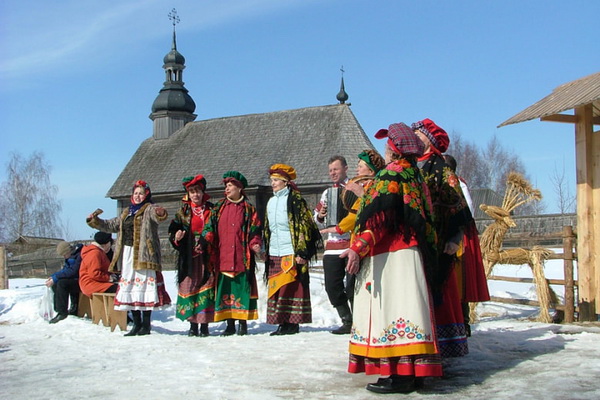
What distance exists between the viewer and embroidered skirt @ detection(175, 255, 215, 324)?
7508 millimetres

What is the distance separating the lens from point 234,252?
7.52 metres

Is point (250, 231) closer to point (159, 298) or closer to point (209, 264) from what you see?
point (209, 264)

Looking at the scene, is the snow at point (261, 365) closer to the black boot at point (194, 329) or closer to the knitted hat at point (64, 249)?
the black boot at point (194, 329)

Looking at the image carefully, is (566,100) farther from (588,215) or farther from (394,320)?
(394,320)

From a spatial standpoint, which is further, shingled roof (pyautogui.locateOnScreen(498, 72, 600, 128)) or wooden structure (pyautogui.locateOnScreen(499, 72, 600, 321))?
wooden structure (pyautogui.locateOnScreen(499, 72, 600, 321))

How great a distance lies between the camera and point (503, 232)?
8.25 meters

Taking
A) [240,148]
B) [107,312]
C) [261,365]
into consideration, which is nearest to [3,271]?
[107,312]

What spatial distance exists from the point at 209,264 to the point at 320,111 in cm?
2342

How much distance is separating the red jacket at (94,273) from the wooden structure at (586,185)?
524 cm

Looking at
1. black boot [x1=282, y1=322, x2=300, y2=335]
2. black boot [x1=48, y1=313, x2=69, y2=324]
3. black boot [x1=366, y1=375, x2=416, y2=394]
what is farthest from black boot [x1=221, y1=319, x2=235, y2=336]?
black boot [x1=366, y1=375, x2=416, y2=394]

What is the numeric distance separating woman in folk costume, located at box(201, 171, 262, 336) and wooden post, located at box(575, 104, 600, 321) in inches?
139

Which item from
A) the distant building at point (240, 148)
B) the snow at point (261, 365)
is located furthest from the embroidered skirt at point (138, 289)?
the distant building at point (240, 148)

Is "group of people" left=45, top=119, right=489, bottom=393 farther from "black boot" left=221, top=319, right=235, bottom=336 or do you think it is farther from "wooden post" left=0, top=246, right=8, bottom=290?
"wooden post" left=0, top=246, right=8, bottom=290

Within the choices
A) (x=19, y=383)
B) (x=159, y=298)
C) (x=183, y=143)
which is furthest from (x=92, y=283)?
(x=183, y=143)
